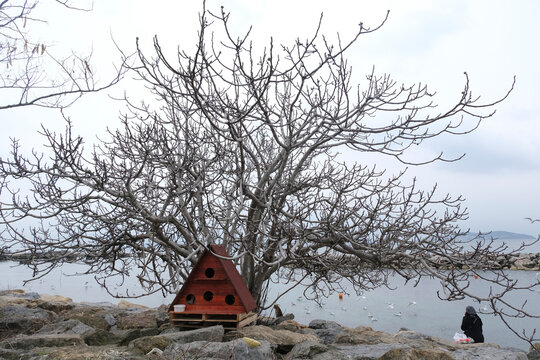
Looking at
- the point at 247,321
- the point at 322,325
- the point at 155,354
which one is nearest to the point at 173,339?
the point at 155,354

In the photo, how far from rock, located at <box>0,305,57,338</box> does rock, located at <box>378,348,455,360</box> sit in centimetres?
471

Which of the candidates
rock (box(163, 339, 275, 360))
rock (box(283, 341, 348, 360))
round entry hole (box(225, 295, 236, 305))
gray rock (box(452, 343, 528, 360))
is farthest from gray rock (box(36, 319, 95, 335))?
gray rock (box(452, 343, 528, 360))

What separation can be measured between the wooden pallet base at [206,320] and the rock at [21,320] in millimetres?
2295

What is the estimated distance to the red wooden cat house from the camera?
5109 millimetres

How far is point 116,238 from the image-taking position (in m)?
6.57

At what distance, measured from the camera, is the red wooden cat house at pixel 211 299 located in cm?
511

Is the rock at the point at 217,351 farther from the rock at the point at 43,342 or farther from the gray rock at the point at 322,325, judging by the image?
the gray rock at the point at 322,325

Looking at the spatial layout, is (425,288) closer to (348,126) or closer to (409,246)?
(409,246)

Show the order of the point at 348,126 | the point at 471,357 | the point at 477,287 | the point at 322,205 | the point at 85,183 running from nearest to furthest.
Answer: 1. the point at 471,357
2. the point at 348,126
3. the point at 85,183
4. the point at 322,205
5. the point at 477,287

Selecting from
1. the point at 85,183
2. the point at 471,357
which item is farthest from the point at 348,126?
the point at 85,183

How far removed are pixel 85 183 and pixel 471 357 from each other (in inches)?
185

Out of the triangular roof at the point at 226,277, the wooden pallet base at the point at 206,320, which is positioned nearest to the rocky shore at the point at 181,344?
the wooden pallet base at the point at 206,320

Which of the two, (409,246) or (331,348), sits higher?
(409,246)

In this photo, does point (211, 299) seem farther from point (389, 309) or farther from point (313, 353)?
point (389, 309)
